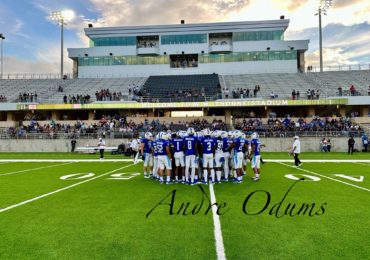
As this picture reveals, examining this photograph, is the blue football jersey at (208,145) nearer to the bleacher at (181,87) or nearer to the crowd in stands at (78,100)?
the bleacher at (181,87)

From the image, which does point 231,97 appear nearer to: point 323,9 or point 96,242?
point 323,9

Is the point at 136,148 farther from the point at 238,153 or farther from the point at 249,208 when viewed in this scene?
the point at 249,208

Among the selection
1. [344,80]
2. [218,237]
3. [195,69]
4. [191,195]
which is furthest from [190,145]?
[344,80]

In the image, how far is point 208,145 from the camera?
10.6 metres

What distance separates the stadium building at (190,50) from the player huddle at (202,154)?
130 feet

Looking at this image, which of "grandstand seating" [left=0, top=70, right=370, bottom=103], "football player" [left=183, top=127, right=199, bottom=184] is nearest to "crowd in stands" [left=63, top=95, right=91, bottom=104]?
"grandstand seating" [left=0, top=70, right=370, bottom=103]

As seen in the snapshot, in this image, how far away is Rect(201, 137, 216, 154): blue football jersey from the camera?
34.6ft

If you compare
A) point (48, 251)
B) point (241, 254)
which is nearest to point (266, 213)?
point (241, 254)

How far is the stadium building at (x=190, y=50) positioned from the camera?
49.1m

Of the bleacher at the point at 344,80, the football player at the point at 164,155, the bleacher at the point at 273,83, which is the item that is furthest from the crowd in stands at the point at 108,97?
the football player at the point at 164,155

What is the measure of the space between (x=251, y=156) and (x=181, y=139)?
2.95 m

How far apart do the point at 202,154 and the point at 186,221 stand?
16.2 feet

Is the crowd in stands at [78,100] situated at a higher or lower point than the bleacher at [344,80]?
lower

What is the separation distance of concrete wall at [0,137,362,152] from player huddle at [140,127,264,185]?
17.9 metres
